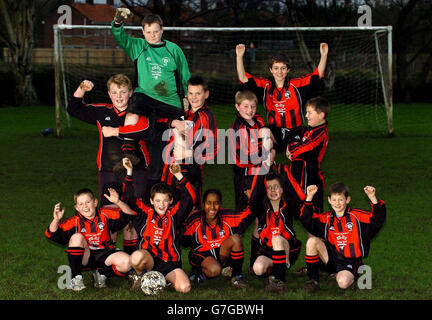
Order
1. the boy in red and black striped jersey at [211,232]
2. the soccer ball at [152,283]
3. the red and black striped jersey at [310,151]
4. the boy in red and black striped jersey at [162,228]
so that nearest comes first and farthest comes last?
the soccer ball at [152,283] < the boy in red and black striped jersey at [162,228] < the boy in red and black striped jersey at [211,232] < the red and black striped jersey at [310,151]

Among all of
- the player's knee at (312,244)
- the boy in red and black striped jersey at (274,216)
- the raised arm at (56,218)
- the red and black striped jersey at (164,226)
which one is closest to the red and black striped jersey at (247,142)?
the boy in red and black striped jersey at (274,216)

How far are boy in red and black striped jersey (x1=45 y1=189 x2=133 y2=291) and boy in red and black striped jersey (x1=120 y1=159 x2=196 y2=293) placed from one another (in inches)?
5.0

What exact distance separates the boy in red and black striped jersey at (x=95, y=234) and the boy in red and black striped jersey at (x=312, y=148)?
5.03ft

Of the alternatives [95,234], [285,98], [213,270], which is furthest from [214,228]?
[285,98]

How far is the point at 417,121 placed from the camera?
19547 mm

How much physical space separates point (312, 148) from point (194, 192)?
1.13 metres

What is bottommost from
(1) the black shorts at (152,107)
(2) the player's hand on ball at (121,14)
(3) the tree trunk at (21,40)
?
(1) the black shorts at (152,107)

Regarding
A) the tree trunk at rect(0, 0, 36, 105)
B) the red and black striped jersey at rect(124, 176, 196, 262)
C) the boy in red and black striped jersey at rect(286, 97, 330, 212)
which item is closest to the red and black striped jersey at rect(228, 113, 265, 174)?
the boy in red and black striped jersey at rect(286, 97, 330, 212)

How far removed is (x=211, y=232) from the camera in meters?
5.45

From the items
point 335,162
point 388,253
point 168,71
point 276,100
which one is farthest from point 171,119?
point 335,162

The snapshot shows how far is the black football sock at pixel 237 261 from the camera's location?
528 cm

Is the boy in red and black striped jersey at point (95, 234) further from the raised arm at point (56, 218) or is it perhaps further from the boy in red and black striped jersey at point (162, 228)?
the boy in red and black striped jersey at point (162, 228)

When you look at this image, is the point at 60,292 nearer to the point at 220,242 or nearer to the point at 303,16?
the point at 220,242

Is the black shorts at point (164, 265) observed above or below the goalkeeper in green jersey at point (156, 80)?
below
